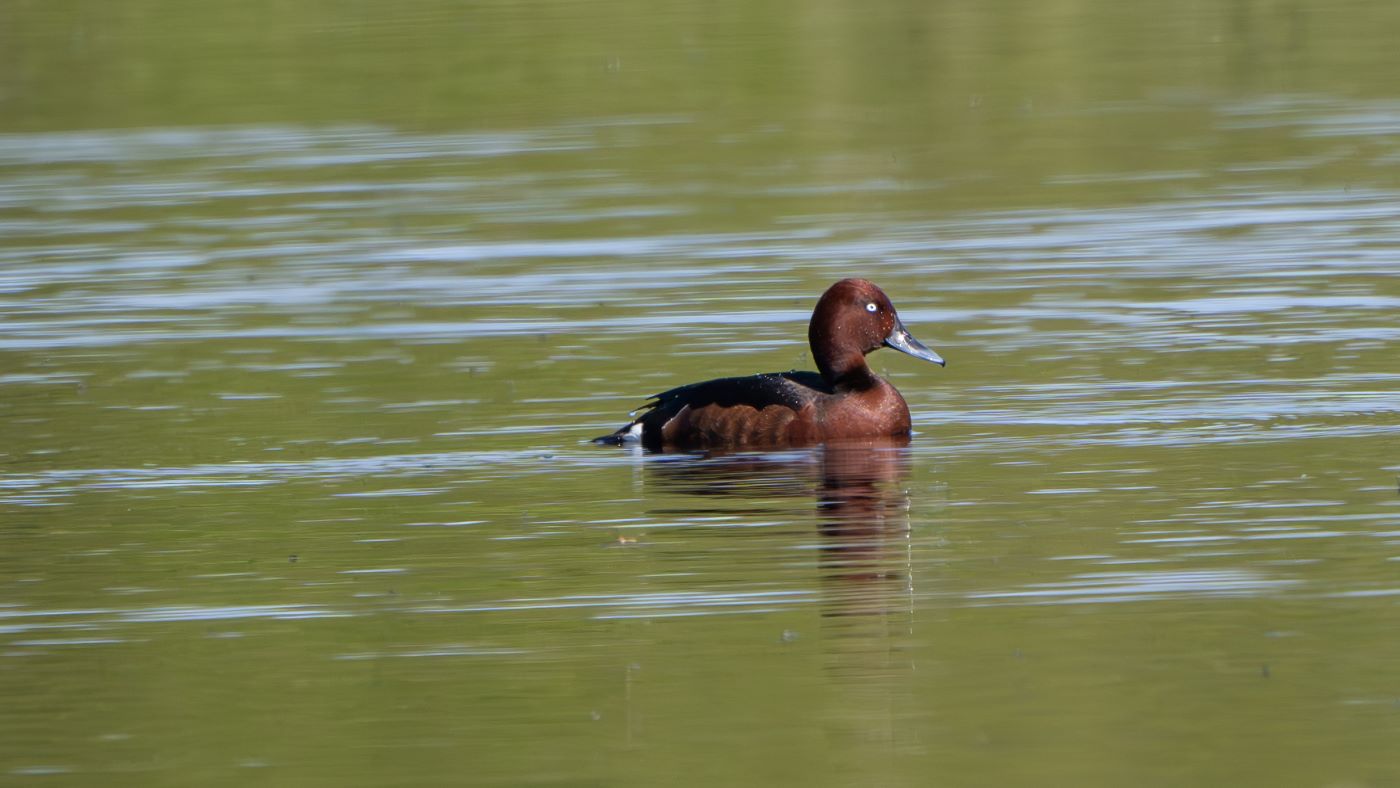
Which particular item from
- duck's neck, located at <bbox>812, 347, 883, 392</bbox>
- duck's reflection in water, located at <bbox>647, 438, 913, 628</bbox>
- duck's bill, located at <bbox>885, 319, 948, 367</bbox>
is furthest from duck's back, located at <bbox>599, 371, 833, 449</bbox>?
duck's bill, located at <bbox>885, 319, 948, 367</bbox>

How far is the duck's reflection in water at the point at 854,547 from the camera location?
8.56 m

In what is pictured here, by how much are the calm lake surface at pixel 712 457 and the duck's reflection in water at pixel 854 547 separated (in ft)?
0.11

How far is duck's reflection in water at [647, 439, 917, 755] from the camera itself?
8.56m

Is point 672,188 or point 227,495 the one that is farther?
point 672,188

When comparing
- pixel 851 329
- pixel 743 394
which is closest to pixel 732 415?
pixel 743 394

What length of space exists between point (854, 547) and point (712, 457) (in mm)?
2769

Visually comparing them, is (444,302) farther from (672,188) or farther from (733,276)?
(672,188)

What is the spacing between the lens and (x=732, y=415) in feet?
44.8

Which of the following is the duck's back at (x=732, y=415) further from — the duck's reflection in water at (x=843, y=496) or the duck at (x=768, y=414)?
the duck's reflection in water at (x=843, y=496)

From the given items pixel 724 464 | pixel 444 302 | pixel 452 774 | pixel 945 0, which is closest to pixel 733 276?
pixel 444 302

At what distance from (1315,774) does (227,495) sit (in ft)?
21.5

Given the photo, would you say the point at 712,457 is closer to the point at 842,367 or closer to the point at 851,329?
the point at 842,367

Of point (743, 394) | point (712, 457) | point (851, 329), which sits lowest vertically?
point (712, 457)

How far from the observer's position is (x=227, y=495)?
1277cm
